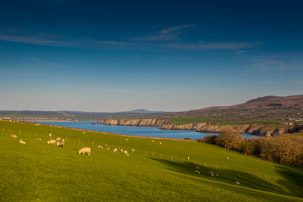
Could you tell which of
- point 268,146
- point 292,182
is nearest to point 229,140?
point 268,146

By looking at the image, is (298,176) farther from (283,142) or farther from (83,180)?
(83,180)

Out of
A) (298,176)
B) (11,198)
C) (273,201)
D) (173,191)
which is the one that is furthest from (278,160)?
(11,198)

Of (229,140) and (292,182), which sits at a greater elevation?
(229,140)

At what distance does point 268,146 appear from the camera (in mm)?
86750

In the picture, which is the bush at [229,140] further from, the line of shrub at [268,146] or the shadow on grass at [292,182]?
the shadow on grass at [292,182]

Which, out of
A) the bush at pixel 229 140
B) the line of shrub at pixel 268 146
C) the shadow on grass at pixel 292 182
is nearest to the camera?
the shadow on grass at pixel 292 182

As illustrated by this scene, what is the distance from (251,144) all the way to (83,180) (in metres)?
87.9

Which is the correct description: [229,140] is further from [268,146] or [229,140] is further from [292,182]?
[292,182]

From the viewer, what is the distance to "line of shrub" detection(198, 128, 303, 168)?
8019cm

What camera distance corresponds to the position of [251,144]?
92.0 metres

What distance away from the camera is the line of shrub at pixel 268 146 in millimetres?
80188

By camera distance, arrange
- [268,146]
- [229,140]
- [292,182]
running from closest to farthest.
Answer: [292,182], [268,146], [229,140]

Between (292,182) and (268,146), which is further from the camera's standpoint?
(268,146)

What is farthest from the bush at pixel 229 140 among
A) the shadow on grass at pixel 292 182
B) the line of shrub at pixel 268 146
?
the shadow on grass at pixel 292 182
